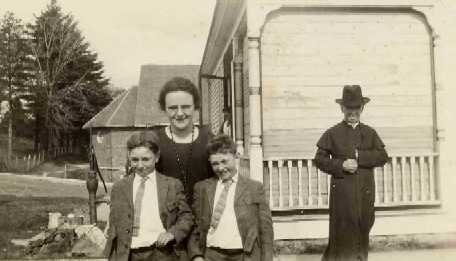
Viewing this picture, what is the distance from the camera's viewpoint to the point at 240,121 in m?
8.78

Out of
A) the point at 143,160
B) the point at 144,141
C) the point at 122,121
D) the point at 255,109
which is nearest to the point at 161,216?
the point at 143,160

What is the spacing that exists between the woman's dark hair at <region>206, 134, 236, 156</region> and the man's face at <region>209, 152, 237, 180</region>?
2cm

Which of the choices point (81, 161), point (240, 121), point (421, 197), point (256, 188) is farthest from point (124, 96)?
point (256, 188)

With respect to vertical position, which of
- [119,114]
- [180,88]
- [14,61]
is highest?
[14,61]

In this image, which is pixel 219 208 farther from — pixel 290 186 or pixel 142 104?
pixel 142 104

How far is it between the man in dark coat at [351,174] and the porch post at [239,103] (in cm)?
357

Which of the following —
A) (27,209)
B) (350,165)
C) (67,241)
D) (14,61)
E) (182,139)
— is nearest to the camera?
(182,139)

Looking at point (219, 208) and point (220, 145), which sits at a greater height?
point (220, 145)

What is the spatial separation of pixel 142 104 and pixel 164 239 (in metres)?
30.1

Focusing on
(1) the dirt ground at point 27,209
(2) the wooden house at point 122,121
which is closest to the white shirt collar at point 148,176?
(1) the dirt ground at point 27,209

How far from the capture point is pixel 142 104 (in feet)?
108

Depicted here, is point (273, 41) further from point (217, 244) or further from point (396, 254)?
point (217, 244)

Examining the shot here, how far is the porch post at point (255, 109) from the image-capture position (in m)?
6.82

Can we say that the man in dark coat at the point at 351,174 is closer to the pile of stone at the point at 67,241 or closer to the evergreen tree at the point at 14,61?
the pile of stone at the point at 67,241
